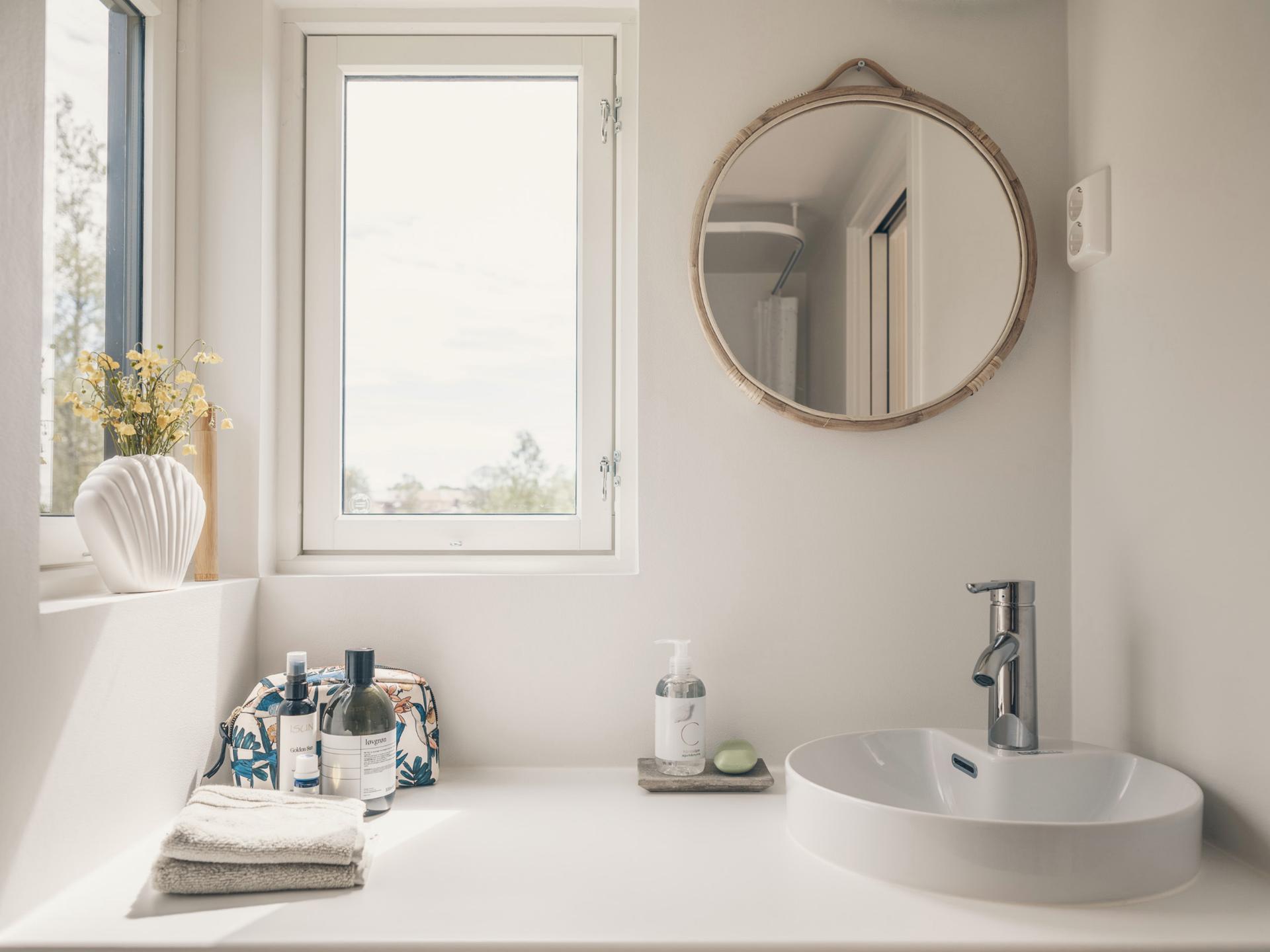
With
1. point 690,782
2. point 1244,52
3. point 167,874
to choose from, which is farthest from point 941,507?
point 167,874

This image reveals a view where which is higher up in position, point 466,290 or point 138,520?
point 466,290

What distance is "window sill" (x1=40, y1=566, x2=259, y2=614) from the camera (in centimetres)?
103

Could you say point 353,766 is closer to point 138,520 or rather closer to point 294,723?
point 294,723

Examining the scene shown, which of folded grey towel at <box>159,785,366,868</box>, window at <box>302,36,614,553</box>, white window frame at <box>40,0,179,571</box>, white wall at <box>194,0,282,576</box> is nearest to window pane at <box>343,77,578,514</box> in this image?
window at <box>302,36,614,553</box>

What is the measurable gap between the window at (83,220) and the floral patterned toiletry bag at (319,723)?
1.01 ft

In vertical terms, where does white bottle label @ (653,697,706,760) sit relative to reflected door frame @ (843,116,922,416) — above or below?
below

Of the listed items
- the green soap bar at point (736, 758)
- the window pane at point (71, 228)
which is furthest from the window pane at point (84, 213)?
the green soap bar at point (736, 758)

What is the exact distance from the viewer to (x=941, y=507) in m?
1.44

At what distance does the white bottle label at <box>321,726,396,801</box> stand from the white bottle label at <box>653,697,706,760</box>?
1.29 ft

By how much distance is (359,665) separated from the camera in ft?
4.01

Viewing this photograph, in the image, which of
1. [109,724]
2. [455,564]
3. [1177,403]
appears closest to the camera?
[109,724]

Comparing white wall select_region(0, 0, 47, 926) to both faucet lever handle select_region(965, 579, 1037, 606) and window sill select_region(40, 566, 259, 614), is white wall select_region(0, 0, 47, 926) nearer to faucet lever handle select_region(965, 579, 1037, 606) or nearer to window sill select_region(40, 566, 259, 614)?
window sill select_region(40, 566, 259, 614)

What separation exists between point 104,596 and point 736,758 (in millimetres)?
875

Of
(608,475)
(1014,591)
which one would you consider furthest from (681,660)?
(1014,591)
